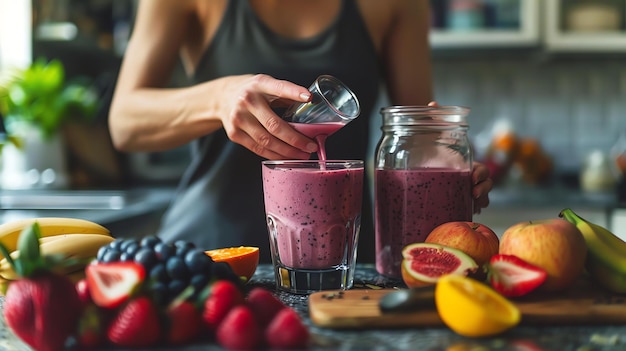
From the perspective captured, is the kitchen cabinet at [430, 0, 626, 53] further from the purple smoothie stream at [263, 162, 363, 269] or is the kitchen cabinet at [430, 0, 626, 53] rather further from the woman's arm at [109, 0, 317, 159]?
the purple smoothie stream at [263, 162, 363, 269]

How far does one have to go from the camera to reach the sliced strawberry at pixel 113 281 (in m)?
0.68

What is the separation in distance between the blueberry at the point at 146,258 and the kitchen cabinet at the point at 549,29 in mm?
2324

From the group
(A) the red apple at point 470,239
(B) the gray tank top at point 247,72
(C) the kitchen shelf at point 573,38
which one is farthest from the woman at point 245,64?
(C) the kitchen shelf at point 573,38

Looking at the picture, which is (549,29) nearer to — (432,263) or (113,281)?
(432,263)

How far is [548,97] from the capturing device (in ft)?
10.6

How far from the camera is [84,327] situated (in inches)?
26.3

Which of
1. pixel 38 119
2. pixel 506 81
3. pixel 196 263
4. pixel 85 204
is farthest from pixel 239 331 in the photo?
pixel 506 81

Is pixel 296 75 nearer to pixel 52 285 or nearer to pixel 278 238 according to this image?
pixel 278 238

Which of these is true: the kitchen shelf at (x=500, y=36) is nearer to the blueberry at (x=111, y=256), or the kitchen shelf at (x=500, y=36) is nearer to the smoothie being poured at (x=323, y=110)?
the smoothie being poured at (x=323, y=110)

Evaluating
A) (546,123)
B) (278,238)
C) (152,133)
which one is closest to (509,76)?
(546,123)

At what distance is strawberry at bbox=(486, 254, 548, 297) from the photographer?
2.62 ft

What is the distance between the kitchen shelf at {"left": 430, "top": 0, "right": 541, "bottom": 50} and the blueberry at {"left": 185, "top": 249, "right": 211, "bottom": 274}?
2.30m

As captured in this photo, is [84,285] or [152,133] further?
[152,133]

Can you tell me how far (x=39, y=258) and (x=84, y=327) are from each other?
0.09 meters
